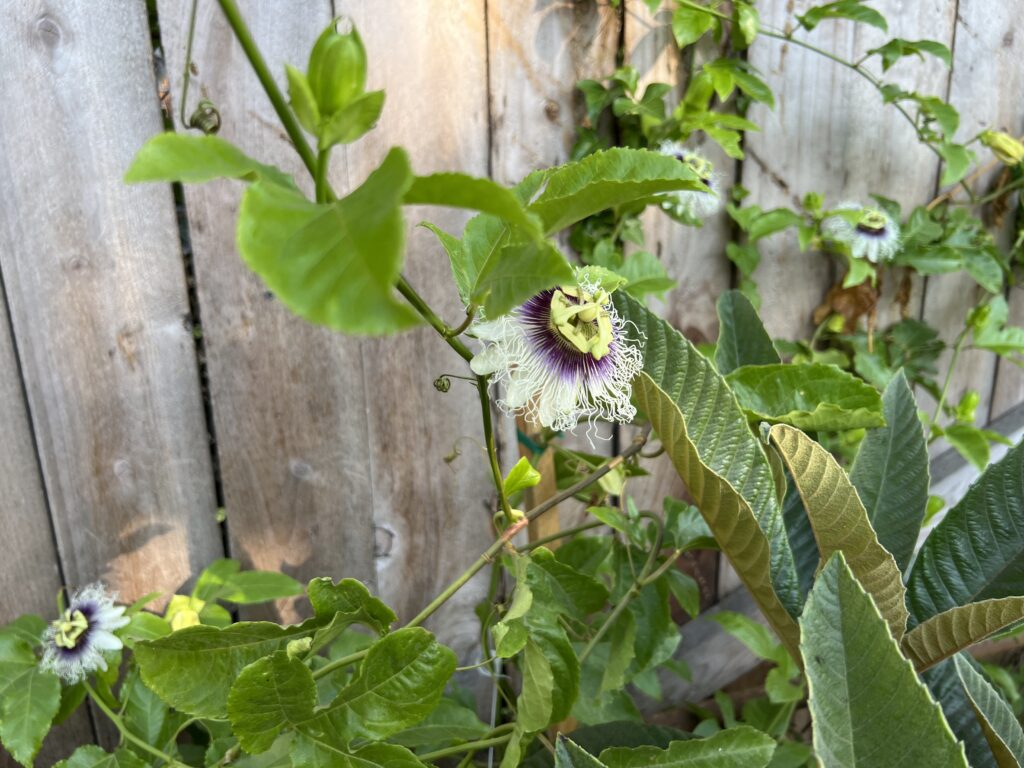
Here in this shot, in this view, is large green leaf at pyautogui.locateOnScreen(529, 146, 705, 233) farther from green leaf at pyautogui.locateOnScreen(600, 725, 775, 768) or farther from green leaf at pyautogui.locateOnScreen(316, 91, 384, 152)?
green leaf at pyautogui.locateOnScreen(600, 725, 775, 768)

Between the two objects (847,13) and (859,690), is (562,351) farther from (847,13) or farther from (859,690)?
(847,13)

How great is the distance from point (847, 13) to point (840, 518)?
772mm

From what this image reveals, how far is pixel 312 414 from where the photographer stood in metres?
0.96

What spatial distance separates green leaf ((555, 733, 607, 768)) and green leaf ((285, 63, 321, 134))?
0.39 meters

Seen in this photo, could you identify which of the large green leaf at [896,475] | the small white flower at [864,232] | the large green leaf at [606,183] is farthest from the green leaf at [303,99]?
the small white flower at [864,232]

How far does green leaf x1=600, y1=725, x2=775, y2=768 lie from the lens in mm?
550

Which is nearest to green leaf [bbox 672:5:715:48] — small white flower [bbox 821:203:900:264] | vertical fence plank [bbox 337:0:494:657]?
vertical fence plank [bbox 337:0:494:657]

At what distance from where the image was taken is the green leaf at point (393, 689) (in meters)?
0.53

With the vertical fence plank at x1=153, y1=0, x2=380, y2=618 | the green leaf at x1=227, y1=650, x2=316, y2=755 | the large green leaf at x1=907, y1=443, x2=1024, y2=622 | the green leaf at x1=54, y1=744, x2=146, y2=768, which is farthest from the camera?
the vertical fence plank at x1=153, y1=0, x2=380, y2=618

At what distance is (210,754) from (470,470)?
455 mm

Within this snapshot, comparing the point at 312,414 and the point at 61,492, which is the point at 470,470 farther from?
the point at 61,492

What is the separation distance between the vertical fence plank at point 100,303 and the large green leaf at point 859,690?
672mm

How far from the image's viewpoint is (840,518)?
1.85ft

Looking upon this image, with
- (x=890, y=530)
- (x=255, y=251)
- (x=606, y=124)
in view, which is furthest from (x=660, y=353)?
(x=606, y=124)
